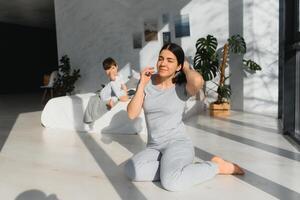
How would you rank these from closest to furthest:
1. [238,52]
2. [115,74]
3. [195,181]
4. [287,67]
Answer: [195,181] < [287,67] < [115,74] < [238,52]

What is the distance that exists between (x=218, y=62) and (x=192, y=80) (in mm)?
3553

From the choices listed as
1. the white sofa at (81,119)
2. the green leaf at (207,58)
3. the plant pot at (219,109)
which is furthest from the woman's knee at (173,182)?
the green leaf at (207,58)

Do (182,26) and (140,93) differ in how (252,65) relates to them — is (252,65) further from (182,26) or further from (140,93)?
(140,93)

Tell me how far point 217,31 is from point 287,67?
242 centimetres

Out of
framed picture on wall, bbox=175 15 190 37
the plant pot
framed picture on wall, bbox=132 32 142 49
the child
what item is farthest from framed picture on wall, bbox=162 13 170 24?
the child

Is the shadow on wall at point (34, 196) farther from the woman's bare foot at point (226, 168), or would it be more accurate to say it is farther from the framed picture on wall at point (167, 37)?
the framed picture on wall at point (167, 37)

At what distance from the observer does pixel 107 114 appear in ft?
14.4

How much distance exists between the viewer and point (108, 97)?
4.23 metres

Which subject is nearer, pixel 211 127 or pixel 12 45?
pixel 211 127

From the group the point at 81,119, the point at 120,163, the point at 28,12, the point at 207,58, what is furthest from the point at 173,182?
the point at 28,12

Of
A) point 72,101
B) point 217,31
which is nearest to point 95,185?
point 72,101

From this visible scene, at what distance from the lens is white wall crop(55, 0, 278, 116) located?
556cm

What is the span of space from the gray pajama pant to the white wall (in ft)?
11.5

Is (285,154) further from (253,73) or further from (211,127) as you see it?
(253,73)
